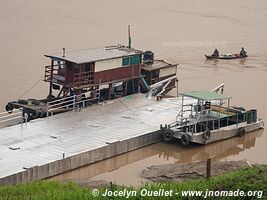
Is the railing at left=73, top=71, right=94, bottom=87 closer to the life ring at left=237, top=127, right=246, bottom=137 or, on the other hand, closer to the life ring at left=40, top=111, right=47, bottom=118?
the life ring at left=40, top=111, right=47, bottom=118

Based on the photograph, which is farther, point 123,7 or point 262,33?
point 123,7

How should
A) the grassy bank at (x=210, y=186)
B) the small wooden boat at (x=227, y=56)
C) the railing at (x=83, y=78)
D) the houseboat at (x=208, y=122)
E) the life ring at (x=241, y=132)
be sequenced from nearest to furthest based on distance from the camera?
the grassy bank at (x=210, y=186) → the houseboat at (x=208, y=122) → the life ring at (x=241, y=132) → the railing at (x=83, y=78) → the small wooden boat at (x=227, y=56)

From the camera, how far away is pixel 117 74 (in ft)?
76.8

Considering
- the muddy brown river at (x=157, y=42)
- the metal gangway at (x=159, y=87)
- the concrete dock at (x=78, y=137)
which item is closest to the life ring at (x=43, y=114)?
the concrete dock at (x=78, y=137)

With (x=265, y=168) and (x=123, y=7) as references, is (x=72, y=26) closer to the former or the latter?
(x=123, y=7)

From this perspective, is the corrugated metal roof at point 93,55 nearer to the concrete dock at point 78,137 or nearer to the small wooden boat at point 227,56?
the concrete dock at point 78,137

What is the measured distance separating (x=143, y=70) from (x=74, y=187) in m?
12.6

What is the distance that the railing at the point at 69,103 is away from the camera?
2125 centimetres

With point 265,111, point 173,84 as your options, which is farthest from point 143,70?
point 265,111

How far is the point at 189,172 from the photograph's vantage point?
54.5ft

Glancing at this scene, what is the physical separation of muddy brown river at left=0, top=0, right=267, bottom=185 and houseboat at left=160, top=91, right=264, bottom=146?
0.30 metres

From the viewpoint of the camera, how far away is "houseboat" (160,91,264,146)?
2022cm

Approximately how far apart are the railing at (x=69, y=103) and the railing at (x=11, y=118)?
3.34 ft

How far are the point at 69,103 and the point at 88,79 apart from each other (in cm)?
105
